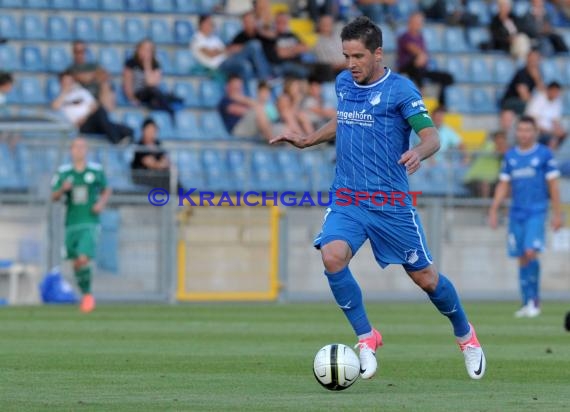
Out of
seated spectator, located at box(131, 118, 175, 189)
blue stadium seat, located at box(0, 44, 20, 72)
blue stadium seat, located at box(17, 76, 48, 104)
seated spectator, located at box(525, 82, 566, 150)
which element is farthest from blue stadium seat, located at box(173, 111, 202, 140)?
seated spectator, located at box(525, 82, 566, 150)

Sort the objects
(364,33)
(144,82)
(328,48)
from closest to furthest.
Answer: (364,33), (144,82), (328,48)

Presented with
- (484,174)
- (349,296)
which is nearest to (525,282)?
(484,174)

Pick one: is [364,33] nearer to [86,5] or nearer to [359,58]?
[359,58]

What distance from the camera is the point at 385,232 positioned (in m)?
8.80

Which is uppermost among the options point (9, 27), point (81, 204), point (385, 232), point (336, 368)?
point (9, 27)

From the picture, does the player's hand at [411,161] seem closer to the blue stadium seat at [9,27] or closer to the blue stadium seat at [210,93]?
the blue stadium seat at [210,93]

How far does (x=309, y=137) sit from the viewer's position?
9.02 metres

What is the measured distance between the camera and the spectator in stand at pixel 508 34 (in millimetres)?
26234

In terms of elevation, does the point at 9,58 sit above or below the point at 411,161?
above

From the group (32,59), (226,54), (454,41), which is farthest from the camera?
(454,41)

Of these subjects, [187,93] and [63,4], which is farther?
[63,4]

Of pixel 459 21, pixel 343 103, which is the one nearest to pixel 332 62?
pixel 459 21

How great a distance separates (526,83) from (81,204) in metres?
9.75

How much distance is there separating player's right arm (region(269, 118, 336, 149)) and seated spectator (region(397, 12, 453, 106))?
15140 mm
